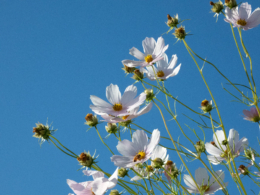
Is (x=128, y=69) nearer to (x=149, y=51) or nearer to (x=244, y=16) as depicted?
(x=149, y=51)

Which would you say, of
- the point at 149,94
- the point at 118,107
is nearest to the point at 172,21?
the point at 149,94

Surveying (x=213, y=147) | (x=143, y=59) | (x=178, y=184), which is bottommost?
(x=178, y=184)

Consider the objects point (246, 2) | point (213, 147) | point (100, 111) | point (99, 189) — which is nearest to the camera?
point (99, 189)

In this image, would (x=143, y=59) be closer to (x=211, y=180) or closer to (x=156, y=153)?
(x=156, y=153)

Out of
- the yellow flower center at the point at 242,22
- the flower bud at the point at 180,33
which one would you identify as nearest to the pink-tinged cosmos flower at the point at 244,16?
the yellow flower center at the point at 242,22

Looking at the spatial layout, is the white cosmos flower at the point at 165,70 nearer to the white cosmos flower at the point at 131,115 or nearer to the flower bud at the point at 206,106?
the flower bud at the point at 206,106

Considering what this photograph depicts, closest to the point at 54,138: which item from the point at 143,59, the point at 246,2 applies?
the point at 143,59

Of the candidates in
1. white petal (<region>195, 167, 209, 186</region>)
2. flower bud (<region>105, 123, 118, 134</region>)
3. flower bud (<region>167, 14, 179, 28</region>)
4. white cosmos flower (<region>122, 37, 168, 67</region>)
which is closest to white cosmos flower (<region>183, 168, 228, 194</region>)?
white petal (<region>195, 167, 209, 186</region>)
